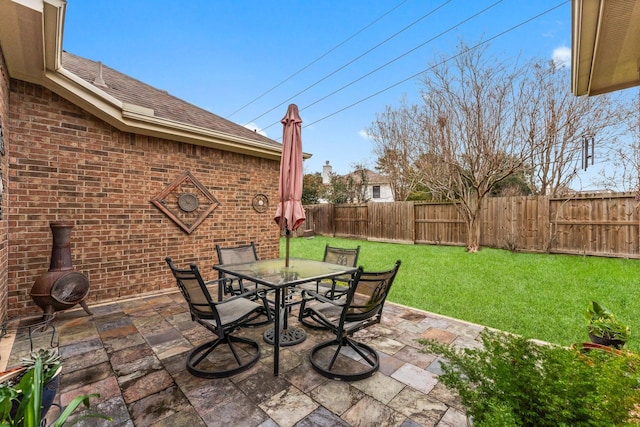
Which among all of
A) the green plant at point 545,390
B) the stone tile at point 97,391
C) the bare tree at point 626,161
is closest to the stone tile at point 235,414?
the stone tile at point 97,391

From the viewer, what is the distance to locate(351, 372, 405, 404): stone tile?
2.33 metres

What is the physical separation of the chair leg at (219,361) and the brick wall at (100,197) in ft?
9.53

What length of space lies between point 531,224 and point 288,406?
10017mm

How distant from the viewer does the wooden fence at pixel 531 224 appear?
785 centimetres

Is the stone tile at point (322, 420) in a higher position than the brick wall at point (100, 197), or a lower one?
lower

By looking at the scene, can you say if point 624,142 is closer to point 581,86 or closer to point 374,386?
point 581,86

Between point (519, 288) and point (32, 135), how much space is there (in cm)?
843

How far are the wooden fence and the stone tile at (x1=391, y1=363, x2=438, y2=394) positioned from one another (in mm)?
8118

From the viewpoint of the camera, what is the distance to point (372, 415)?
6.91 feet

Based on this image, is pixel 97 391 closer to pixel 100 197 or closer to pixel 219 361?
pixel 219 361

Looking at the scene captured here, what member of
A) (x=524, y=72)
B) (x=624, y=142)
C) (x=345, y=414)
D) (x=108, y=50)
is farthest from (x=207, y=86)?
(x=624, y=142)

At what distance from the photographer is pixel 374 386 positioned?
246 cm

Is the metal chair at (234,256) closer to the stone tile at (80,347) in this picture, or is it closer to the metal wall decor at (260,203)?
the stone tile at (80,347)

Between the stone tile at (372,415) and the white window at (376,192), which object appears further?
the white window at (376,192)
